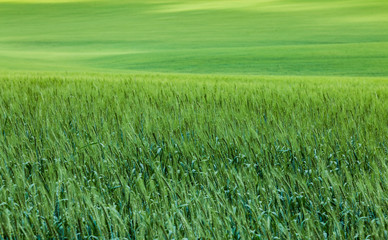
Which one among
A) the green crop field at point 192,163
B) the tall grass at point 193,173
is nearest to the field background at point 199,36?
the green crop field at point 192,163

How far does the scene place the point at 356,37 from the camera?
111 feet

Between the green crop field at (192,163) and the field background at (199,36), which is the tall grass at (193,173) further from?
the field background at (199,36)

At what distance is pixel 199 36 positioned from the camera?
39.5 metres

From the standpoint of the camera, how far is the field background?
80.6ft

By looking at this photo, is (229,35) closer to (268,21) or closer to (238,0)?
(268,21)

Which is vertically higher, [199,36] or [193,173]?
[193,173]

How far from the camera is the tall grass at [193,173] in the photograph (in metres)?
1.75

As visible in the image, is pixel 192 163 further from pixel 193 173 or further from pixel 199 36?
pixel 199 36

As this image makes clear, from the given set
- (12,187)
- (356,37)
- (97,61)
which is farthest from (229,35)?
(12,187)

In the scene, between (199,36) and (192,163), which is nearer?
(192,163)

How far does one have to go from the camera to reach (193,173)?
2.59 meters

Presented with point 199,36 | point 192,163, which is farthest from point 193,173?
point 199,36

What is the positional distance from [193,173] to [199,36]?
123ft

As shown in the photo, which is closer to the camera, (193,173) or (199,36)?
(193,173)
